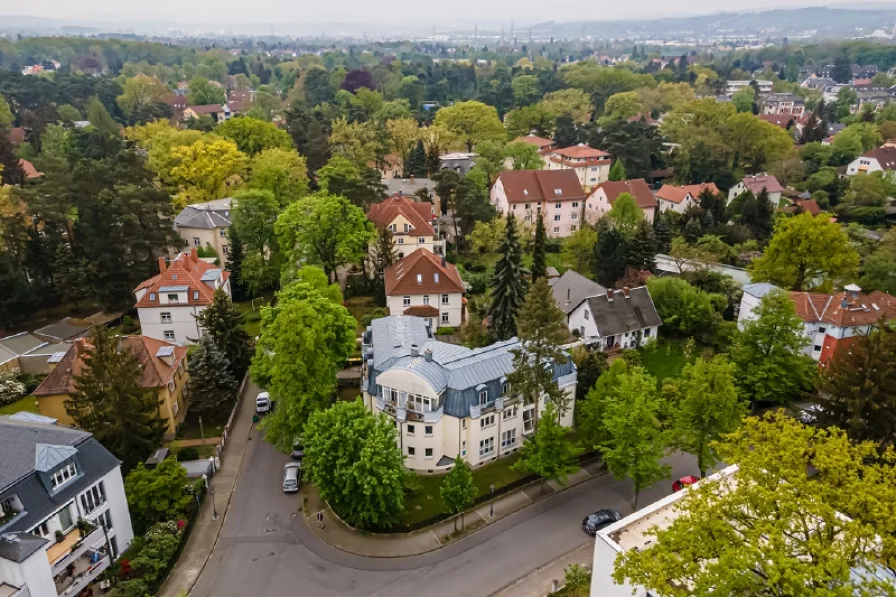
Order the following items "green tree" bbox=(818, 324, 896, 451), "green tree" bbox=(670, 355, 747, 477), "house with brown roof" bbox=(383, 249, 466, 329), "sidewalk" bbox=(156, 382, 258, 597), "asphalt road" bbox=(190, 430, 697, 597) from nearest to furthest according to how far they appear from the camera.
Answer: "asphalt road" bbox=(190, 430, 697, 597) < "sidewalk" bbox=(156, 382, 258, 597) < "green tree" bbox=(670, 355, 747, 477) < "green tree" bbox=(818, 324, 896, 451) < "house with brown roof" bbox=(383, 249, 466, 329)

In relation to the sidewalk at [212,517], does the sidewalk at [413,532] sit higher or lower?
lower

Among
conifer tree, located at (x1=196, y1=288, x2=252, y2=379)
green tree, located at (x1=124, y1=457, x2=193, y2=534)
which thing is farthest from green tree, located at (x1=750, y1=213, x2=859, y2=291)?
green tree, located at (x1=124, y1=457, x2=193, y2=534)

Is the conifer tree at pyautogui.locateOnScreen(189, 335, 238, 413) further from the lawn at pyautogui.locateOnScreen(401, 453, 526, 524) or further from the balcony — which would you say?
the lawn at pyautogui.locateOnScreen(401, 453, 526, 524)

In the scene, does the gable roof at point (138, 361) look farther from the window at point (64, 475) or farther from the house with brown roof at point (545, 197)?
the house with brown roof at point (545, 197)

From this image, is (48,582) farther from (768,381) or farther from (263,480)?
(768,381)

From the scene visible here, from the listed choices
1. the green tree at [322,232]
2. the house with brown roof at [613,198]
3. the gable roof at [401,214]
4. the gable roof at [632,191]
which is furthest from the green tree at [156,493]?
the gable roof at [632,191]

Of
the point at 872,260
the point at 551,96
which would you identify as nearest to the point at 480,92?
the point at 551,96
